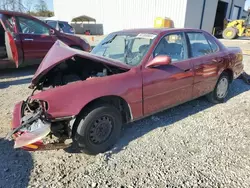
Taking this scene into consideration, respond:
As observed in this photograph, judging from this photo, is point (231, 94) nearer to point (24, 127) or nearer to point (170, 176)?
point (170, 176)

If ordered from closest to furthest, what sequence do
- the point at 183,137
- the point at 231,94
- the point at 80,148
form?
the point at 80,148, the point at 183,137, the point at 231,94

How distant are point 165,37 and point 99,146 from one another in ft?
6.39

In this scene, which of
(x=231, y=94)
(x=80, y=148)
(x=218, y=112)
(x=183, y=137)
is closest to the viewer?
(x=80, y=148)

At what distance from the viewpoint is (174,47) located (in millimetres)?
3533

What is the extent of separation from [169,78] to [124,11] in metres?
19.2

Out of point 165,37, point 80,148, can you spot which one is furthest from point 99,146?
point 165,37

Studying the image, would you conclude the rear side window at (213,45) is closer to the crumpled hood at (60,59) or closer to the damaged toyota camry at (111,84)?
the damaged toyota camry at (111,84)

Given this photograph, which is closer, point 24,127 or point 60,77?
point 24,127

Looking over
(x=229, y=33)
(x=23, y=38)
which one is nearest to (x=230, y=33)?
(x=229, y=33)

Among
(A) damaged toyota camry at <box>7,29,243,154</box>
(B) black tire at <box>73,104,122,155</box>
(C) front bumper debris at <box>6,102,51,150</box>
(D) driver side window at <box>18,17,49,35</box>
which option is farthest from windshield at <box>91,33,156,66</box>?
(D) driver side window at <box>18,17,49,35</box>

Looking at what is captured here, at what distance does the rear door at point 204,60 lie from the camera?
3682 millimetres

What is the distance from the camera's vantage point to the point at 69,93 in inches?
95.7

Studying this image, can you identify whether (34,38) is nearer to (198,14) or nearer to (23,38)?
(23,38)

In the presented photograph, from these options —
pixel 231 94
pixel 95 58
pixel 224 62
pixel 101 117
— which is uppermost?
pixel 95 58
